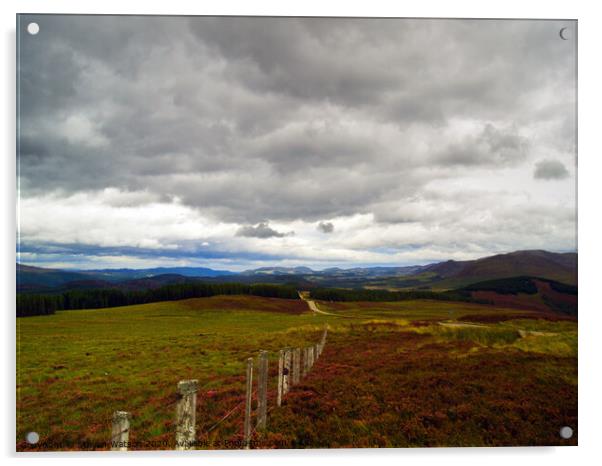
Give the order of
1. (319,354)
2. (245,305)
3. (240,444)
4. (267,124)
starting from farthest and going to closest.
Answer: (319,354)
(245,305)
(267,124)
(240,444)

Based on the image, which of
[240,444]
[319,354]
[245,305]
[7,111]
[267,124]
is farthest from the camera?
[319,354]

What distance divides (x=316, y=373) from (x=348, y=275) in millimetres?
2686

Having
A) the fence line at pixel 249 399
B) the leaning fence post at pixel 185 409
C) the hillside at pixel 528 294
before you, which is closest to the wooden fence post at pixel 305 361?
the fence line at pixel 249 399

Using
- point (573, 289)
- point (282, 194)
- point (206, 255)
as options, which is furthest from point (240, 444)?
point (573, 289)

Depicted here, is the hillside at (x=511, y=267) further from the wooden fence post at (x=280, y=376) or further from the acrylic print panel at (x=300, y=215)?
the wooden fence post at (x=280, y=376)

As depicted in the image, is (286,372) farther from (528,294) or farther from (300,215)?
(528,294)

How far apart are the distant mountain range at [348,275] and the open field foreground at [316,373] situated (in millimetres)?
511

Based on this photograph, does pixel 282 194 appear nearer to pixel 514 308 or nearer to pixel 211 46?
pixel 211 46

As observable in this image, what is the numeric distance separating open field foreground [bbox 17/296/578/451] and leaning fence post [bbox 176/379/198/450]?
1667 millimetres

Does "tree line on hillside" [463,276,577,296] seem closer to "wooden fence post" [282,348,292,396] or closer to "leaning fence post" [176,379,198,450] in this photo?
"wooden fence post" [282,348,292,396]

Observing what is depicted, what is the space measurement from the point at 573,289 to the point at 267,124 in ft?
21.9

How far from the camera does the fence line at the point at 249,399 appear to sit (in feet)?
14.8

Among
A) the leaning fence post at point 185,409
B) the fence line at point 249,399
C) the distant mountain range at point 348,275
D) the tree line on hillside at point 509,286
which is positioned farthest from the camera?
the tree line on hillside at point 509,286

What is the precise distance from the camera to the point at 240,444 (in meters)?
6.98
